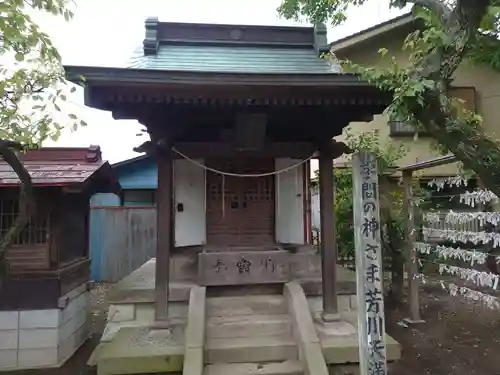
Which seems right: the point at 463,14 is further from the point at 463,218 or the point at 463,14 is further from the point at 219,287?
the point at 219,287

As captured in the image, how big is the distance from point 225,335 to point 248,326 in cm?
35

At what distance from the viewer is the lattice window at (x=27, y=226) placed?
6480 millimetres

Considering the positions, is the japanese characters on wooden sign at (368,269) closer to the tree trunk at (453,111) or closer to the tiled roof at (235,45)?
the tree trunk at (453,111)

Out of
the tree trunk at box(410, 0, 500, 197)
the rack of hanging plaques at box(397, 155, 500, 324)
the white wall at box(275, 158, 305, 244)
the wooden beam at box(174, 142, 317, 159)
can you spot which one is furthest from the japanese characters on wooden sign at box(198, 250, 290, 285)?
the tree trunk at box(410, 0, 500, 197)

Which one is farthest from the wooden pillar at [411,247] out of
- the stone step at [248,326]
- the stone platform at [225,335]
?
the stone step at [248,326]

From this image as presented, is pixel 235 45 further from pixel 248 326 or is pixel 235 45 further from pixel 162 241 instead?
pixel 248 326

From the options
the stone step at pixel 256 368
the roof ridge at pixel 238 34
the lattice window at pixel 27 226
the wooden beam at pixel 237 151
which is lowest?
the stone step at pixel 256 368

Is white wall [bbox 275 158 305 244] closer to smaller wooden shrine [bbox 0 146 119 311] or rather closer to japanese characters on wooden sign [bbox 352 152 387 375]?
smaller wooden shrine [bbox 0 146 119 311]

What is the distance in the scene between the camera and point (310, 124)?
611 centimetres

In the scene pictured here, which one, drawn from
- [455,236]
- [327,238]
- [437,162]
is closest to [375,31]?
[437,162]

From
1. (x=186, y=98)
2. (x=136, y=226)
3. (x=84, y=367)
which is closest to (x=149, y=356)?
(x=84, y=367)

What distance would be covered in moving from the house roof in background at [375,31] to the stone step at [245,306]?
30.7 feet

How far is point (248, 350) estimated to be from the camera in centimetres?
533

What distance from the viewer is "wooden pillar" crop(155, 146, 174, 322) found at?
5.75 m
